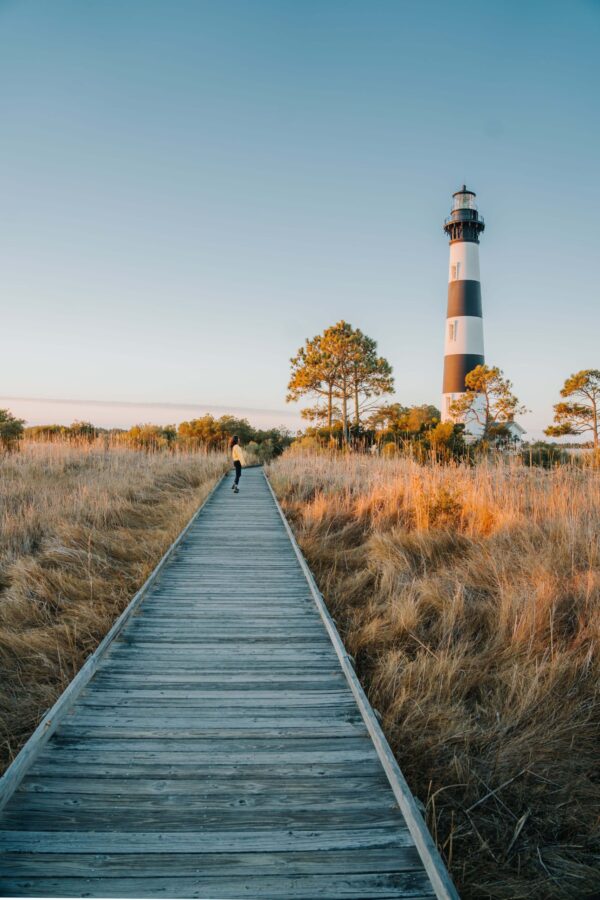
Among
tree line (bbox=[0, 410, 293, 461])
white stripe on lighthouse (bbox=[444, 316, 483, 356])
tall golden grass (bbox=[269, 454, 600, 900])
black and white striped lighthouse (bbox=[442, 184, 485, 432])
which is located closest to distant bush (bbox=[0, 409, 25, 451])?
tree line (bbox=[0, 410, 293, 461])

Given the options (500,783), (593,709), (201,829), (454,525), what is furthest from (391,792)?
(454,525)

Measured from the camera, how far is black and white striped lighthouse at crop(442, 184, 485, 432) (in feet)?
99.6

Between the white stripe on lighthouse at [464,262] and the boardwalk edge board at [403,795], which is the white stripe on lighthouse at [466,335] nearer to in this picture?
the white stripe on lighthouse at [464,262]

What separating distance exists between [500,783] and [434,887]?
3.45 ft

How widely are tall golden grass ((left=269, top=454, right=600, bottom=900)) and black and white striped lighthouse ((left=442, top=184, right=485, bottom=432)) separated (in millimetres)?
23587

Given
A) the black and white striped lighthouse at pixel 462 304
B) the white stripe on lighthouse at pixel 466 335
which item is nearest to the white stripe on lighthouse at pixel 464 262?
the black and white striped lighthouse at pixel 462 304

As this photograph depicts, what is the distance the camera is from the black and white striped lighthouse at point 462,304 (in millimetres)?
30359

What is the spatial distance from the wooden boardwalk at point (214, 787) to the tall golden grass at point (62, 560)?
46 centimetres

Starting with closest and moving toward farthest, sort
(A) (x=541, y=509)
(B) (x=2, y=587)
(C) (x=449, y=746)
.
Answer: (C) (x=449, y=746)
(B) (x=2, y=587)
(A) (x=541, y=509)

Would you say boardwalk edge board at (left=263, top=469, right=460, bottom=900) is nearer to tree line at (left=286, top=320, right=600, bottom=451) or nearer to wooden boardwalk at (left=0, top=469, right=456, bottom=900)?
wooden boardwalk at (left=0, top=469, right=456, bottom=900)

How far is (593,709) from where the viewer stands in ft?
10.7

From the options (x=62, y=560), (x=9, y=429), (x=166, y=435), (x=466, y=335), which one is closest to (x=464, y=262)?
(x=466, y=335)

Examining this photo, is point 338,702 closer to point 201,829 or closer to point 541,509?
point 201,829

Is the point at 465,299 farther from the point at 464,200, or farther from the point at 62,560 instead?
the point at 62,560
